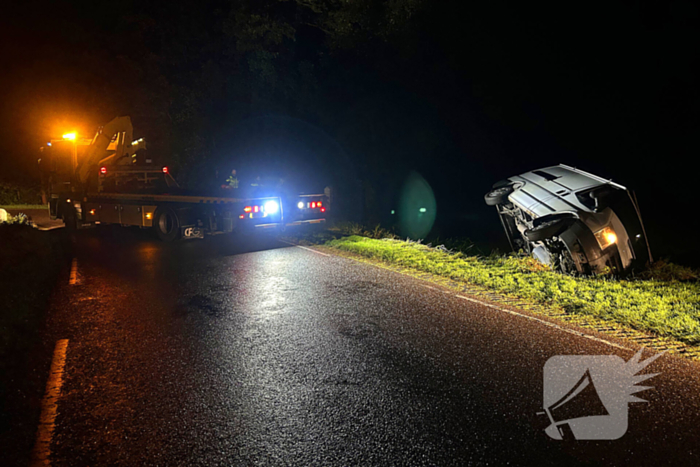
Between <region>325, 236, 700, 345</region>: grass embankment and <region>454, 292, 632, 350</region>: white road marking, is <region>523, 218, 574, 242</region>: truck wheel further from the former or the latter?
<region>454, 292, 632, 350</region>: white road marking

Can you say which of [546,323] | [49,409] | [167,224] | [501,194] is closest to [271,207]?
[167,224]

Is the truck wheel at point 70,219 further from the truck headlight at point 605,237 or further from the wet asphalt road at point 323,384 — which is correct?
the truck headlight at point 605,237

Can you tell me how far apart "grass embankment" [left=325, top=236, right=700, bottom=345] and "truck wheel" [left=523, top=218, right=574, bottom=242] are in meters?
0.59

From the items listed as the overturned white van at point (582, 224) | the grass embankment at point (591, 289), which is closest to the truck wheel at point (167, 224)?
the grass embankment at point (591, 289)

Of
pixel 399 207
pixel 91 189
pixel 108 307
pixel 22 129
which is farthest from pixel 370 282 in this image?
pixel 22 129

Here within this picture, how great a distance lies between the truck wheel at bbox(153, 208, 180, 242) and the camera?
14.7 metres

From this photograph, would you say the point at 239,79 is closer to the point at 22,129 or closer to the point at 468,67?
the point at 468,67

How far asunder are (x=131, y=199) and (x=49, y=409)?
13.2m

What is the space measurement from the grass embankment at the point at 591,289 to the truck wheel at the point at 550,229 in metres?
0.59

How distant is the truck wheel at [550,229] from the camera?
8.60m

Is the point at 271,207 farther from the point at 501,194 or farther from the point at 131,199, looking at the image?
the point at 501,194

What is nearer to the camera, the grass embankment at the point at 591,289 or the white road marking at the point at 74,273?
the grass embankment at the point at 591,289

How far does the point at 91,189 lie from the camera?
1848 cm

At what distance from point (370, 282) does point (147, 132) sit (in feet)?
93.1
